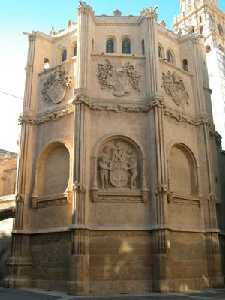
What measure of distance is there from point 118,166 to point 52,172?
439 cm

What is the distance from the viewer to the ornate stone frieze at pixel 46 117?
22306 millimetres

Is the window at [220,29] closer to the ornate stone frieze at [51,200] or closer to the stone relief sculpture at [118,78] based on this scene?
the stone relief sculpture at [118,78]

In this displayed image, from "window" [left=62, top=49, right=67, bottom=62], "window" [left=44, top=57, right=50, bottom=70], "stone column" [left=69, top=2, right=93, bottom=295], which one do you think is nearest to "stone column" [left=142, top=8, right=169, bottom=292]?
"stone column" [left=69, top=2, right=93, bottom=295]

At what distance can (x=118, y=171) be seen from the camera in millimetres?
20797

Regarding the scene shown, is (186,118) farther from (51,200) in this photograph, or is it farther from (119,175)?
(51,200)

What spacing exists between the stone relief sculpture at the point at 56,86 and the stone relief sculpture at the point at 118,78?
2.27 meters

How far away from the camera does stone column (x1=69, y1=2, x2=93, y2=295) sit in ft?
58.4

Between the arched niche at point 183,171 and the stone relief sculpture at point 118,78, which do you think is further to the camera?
the stone relief sculpture at point 118,78

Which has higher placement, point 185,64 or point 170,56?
point 170,56

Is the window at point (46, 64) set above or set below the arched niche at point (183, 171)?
above

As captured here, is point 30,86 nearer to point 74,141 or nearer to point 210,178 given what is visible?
point 74,141

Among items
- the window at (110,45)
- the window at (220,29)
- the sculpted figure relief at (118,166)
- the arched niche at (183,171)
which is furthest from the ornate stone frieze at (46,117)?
the window at (220,29)

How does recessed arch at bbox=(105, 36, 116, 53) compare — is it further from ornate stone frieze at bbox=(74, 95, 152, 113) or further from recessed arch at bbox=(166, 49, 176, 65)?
ornate stone frieze at bbox=(74, 95, 152, 113)

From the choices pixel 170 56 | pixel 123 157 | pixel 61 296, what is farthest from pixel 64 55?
pixel 61 296
